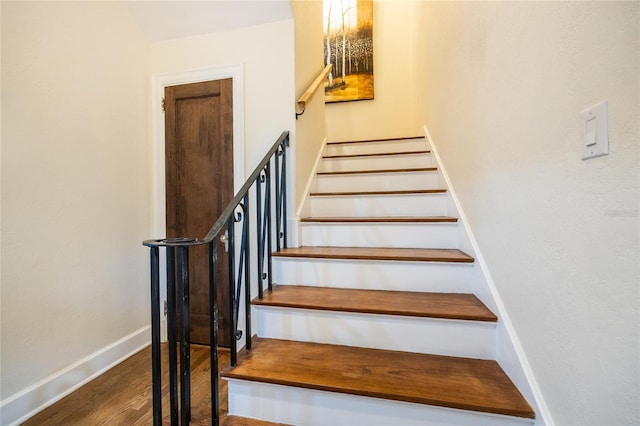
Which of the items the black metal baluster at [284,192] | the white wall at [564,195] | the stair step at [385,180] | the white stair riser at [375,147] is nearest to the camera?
the white wall at [564,195]

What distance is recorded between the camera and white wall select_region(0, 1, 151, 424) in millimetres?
1488

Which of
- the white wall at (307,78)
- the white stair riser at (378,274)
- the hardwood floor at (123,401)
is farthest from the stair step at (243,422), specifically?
the white wall at (307,78)

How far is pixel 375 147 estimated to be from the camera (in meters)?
3.08

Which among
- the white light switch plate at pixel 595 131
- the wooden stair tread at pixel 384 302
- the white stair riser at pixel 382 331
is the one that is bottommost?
the white stair riser at pixel 382 331

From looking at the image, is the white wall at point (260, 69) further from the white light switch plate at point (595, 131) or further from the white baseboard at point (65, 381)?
the white light switch plate at point (595, 131)

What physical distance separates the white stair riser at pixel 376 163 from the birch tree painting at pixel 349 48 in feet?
5.48

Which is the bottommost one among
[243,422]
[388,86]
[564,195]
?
[243,422]

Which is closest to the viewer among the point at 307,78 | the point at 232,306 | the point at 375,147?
the point at 232,306

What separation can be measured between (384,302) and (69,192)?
6.29ft

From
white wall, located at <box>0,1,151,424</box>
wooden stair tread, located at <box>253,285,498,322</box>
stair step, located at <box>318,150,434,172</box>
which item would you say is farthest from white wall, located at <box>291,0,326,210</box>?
white wall, located at <box>0,1,151,424</box>

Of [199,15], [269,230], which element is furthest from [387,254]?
[199,15]

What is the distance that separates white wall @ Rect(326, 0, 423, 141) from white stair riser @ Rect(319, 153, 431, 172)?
1251 mm

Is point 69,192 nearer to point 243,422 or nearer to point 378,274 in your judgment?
point 243,422

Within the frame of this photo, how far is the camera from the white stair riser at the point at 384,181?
2.38 m
